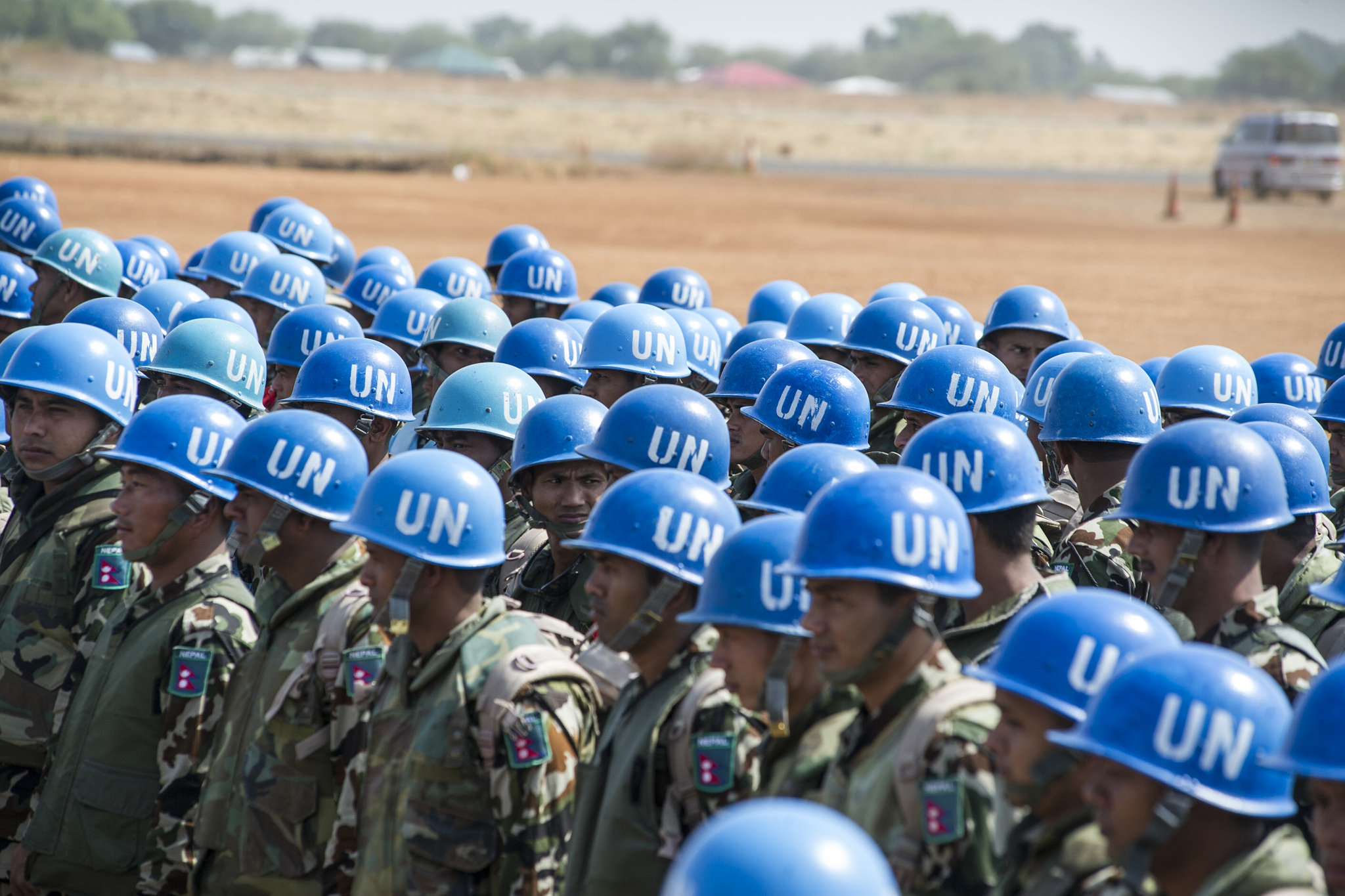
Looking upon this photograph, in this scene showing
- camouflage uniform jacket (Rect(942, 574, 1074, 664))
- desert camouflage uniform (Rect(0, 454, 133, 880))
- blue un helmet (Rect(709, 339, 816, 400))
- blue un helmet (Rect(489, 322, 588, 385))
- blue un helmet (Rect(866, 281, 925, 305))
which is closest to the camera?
camouflage uniform jacket (Rect(942, 574, 1074, 664))

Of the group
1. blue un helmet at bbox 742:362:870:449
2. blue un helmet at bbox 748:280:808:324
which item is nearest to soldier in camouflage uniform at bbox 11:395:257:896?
blue un helmet at bbox 742:362:870:449

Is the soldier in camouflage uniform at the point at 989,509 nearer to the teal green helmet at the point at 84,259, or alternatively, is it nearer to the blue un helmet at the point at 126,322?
the blue un helmet at the point at 126,322

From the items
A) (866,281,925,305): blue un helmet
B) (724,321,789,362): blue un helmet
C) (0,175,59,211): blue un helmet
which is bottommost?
(724,321,789,362): blue un helmet

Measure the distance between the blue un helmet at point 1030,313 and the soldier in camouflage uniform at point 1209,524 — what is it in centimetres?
496

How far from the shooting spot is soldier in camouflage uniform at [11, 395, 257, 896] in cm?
482

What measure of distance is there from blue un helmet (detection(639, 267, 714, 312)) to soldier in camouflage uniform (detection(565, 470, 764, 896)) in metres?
7.29

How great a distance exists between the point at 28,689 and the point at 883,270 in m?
21.4

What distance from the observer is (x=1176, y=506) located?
→ 4895 millimetres

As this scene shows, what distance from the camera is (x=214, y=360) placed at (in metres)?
7.68

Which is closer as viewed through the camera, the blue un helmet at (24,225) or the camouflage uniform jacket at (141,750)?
the camouflage uniform jacket at (141,750)

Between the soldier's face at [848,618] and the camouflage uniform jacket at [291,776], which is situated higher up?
the soldier's face at [848,618]

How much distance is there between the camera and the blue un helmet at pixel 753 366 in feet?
27.2

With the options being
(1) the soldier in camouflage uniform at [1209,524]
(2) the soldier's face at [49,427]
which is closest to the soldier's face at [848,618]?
(1) the soldier in camouflage uniform at [1209,524]

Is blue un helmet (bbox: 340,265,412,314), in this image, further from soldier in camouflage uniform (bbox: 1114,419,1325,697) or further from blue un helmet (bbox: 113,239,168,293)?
soldier in camouflage uniform (bbox: 1114,419,1325,697)
